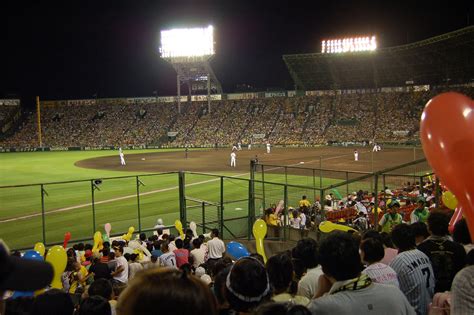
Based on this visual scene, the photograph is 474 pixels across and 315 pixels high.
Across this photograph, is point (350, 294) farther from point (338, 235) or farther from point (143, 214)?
point (143, 214)

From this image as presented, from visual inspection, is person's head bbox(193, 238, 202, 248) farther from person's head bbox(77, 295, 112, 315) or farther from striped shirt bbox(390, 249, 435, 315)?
person's head bbox(77, 295, 112, 315)

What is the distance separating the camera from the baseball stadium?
2159cm

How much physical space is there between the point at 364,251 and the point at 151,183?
80.4 feet

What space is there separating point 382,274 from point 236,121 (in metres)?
65.3

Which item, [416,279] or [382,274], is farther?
[416,279]

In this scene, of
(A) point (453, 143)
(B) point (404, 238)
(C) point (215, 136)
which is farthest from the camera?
(C) point (215, 136)

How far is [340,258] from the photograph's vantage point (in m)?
3.18

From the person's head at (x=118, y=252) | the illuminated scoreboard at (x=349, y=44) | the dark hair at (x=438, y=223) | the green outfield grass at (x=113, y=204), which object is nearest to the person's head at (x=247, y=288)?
the dark hair at (x=438, y=223)

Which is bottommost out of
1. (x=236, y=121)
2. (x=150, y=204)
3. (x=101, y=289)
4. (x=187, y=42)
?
(x=150, y=204)

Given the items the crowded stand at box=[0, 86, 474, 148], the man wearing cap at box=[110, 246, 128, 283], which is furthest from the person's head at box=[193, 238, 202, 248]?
the crowded stand at box=[0, 86, 474, 148]

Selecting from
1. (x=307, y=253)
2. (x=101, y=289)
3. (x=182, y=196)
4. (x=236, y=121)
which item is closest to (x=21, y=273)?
(x=307, y=253)

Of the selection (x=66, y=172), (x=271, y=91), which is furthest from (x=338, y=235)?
(x=271, y=91)

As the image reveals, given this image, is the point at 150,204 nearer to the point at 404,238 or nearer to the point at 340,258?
the point at 404,238

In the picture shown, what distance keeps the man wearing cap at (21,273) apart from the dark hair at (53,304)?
1.62m
